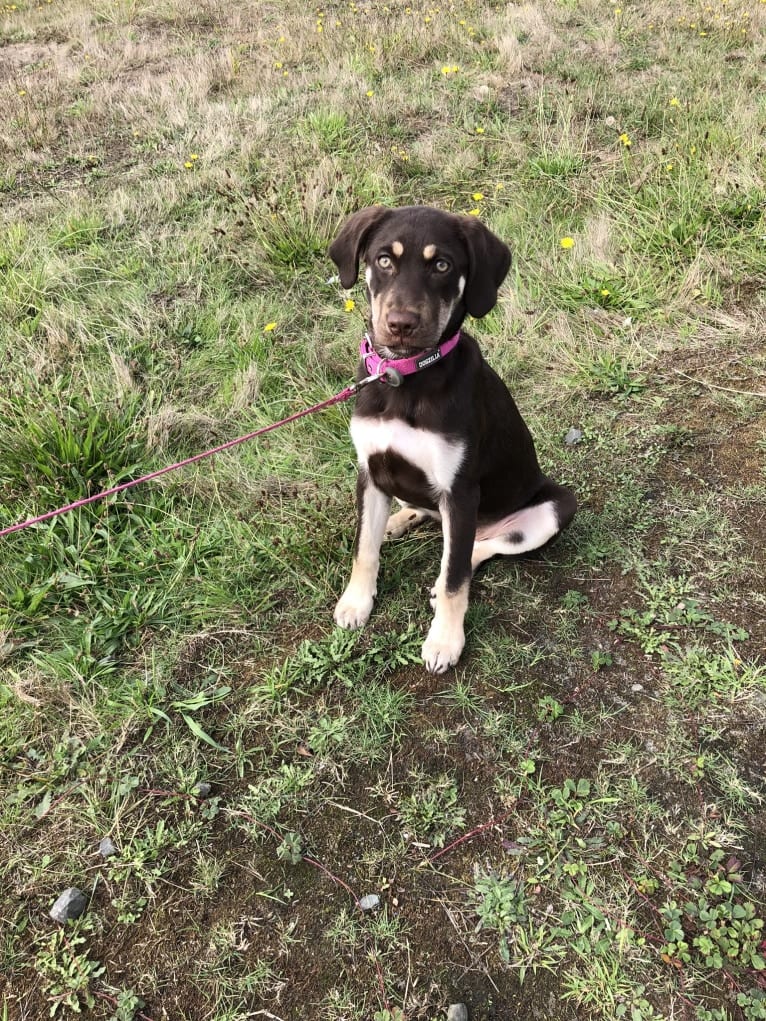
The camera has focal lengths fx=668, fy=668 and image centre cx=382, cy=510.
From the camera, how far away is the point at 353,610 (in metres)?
2.65

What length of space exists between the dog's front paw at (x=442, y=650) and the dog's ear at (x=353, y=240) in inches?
52.8

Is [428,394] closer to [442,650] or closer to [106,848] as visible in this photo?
[442,650]

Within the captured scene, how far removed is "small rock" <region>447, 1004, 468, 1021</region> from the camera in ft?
5.49

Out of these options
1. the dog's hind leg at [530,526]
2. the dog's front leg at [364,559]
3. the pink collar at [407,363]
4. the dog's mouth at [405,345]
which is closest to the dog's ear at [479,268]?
the pink collar at [407,363]

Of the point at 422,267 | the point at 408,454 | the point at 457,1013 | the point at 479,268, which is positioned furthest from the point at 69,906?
the point at 479,268

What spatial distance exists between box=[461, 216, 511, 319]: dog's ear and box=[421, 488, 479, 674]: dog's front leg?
0.64 m

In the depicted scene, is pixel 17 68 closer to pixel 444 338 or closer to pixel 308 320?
pixel 308 320

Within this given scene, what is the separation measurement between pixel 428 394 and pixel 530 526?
0.81m

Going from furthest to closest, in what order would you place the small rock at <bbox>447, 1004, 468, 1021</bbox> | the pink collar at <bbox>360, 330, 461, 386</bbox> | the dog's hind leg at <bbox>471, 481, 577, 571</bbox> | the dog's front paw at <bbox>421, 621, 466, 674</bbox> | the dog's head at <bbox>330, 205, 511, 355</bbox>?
1. the dog's hind leg at <bbox>471, 481, 577, 571</bbox>
2. the dog's front paw at <bbox>421, 621, 466, 674</bbox>
3. the pink collar at <bbox>360, 330, 461, 386</bbox>
4. the dog's head at <bbox>330, 205, 511, 355</bbox>
5. the small rock at <bbox>447, 1004, 468, 1021</bbox>

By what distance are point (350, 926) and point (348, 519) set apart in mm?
1650

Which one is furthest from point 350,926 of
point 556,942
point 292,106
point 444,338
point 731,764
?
point 292,106

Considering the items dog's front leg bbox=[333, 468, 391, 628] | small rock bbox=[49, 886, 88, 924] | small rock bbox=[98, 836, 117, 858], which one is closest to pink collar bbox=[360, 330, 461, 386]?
dog's front leg bbox=[333, 468, 391, 628]

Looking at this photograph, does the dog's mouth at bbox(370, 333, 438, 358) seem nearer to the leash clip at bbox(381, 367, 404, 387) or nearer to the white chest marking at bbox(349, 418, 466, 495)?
the leash clip at bbox(381, 367, 404, 387)

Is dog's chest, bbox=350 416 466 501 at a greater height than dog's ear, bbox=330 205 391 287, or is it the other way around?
dog's ear, bbox=330 205 391 287
